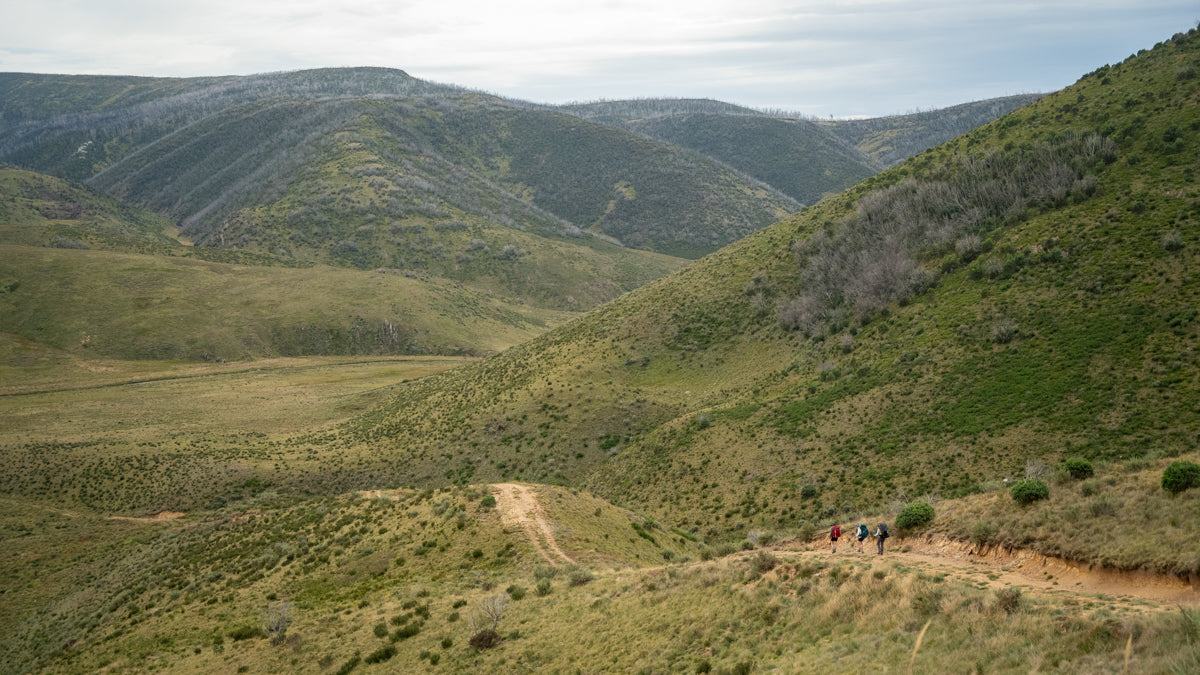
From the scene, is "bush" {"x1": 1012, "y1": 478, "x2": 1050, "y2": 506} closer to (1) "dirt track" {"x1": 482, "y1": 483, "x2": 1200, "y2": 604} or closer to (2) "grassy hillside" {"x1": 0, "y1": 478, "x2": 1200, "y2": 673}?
(1) "dirt track" {"x1": 482, "y1": 483, "x2": 1200, "y2": 604}

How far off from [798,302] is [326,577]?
41722 millimetres

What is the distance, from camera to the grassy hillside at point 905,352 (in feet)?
109

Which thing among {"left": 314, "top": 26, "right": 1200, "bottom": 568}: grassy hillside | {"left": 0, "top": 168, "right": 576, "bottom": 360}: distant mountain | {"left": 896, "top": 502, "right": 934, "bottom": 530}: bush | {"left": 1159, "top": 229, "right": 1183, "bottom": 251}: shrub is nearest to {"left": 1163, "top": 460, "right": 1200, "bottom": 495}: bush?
{"left": 314, "top": 26, "right": 1200, "bottom": 568}: grassy hillside

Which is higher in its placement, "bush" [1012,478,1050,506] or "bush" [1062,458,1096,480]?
"bush" [1062,458,1096,480]

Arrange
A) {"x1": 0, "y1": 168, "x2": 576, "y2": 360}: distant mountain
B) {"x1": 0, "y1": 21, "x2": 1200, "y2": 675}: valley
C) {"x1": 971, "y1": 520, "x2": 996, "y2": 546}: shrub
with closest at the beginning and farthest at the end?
{"x1": 0, "y1": 21, "x2": 1200, "y2": 675}: valley, {"x1": 971, "y1": 520, "x2": 996, "y2": 546}: shrub, {"x1": 0, "y1": 168, "x2": 576, "y2": 360}: distant mountain

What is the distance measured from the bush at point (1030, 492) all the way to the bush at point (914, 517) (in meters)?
2.74

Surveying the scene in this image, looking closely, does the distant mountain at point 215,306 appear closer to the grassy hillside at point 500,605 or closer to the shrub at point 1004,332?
the grassy hillside at point 500,605

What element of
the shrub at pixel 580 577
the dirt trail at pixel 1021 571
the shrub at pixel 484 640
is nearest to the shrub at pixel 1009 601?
the dirt trail at pixel 1021 571

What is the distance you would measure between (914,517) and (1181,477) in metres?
7.36

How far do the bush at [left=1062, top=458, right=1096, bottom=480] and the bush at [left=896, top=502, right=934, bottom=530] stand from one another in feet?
14.2

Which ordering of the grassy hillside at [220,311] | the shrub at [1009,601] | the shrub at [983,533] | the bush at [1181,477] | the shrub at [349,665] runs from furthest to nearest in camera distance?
the grassy hillside at [220,311]
the shrub at [349,665]
the shrub at [983,533]
the bush at [1181,477]
the shrub at [1009,601]

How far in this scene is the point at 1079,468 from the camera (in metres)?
21.6

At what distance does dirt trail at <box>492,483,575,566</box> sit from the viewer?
88.9 ft

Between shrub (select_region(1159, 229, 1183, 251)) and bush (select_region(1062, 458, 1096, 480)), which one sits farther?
shrub (select_region(1159, 229, 1183, 251))
